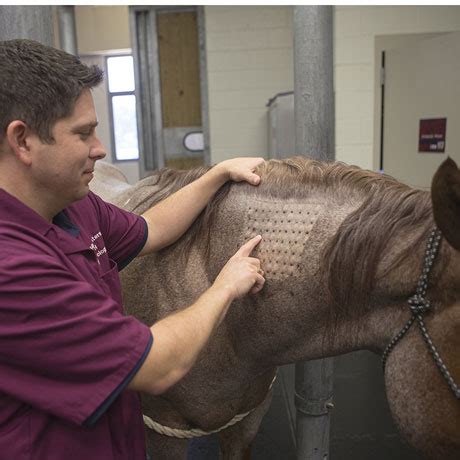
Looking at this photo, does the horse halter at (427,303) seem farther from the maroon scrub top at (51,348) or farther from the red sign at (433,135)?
the red sign at (433,135)

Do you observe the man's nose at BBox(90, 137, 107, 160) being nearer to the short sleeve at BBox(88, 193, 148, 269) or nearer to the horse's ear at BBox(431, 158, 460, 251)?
the short sleeve at BBox(88, 193, 148, 269)

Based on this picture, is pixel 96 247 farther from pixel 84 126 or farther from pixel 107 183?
pixel 107 183

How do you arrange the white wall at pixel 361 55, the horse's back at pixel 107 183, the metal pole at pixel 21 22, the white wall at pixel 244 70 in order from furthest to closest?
the white wall at pixel 244 70 → the white wall at pixel 361 55 → the horse's back at pixel 107 183 → the metal pole at pixel 21 22

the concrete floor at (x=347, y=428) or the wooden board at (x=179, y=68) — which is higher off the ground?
the wooden board at (x=179, y=68)

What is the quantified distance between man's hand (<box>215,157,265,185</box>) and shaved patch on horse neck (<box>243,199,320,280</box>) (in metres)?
0.06

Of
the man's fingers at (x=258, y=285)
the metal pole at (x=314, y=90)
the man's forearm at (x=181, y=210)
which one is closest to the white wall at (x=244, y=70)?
the metal pole at (x=314, y=90)

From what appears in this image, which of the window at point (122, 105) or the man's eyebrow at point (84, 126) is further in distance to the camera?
the window at point (122, 105)

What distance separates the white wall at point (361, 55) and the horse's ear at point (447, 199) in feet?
9.66

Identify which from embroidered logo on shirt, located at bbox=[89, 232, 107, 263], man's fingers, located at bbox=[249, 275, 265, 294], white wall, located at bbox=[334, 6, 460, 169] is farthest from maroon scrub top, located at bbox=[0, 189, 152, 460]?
white wall, located at bbox=[334, 6, 460, 169]

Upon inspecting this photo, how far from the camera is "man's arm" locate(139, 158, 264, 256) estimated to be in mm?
1075

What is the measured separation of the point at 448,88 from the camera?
2.91 m

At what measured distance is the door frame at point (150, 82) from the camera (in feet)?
14.1

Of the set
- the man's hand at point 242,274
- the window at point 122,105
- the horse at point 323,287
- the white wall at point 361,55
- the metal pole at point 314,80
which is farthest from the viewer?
the window at point 122,105

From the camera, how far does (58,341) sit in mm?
687
